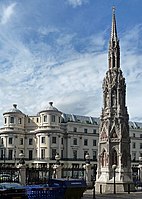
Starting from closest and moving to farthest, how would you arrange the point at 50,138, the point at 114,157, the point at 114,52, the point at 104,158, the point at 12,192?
the point at 12,192 → the point at 114,157 → the point at 104,158 → the point at 114,52 → the point at 50,138

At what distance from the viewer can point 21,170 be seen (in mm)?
37656

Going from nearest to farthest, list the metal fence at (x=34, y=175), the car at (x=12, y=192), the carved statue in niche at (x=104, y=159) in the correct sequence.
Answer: the car at (x=12, y=192) → the metal fence at (x=34, y=175) → the carved statue in niche at (x=104, y=159)

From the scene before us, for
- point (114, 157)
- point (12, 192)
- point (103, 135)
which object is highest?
point (103, 135)

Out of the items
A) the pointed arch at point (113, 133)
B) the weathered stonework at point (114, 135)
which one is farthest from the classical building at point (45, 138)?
the pointed arch at point (113, 133)

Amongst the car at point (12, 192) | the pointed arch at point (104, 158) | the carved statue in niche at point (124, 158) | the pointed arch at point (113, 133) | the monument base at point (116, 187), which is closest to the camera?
the car at point (12, 192)

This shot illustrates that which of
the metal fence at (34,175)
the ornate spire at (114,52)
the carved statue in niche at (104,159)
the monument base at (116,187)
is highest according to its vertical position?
the ornate spire at (114,52)

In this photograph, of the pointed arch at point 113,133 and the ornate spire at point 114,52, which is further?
the ornate spire at point 114,52

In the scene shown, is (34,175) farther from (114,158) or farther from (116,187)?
(114,158)

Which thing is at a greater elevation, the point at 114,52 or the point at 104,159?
the point at 114,52

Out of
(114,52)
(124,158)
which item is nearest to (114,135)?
(124,158)

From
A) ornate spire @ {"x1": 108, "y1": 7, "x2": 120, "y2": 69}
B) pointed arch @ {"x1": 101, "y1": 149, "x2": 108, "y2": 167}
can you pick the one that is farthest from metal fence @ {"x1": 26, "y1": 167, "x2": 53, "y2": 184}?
ornate spire @ {"x1": 108, "y1": 7, "x2": 120, "y2": 69}

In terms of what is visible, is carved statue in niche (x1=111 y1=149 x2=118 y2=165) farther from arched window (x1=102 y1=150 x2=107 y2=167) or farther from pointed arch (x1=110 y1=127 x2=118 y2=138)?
pointed arch (x1=110 y1=127 x2=118 y2=138)

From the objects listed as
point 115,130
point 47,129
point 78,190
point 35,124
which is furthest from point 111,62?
point 35,124

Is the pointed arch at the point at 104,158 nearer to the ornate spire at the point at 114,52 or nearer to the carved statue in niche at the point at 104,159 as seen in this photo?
the carved statue in niche at the point at 104,159
